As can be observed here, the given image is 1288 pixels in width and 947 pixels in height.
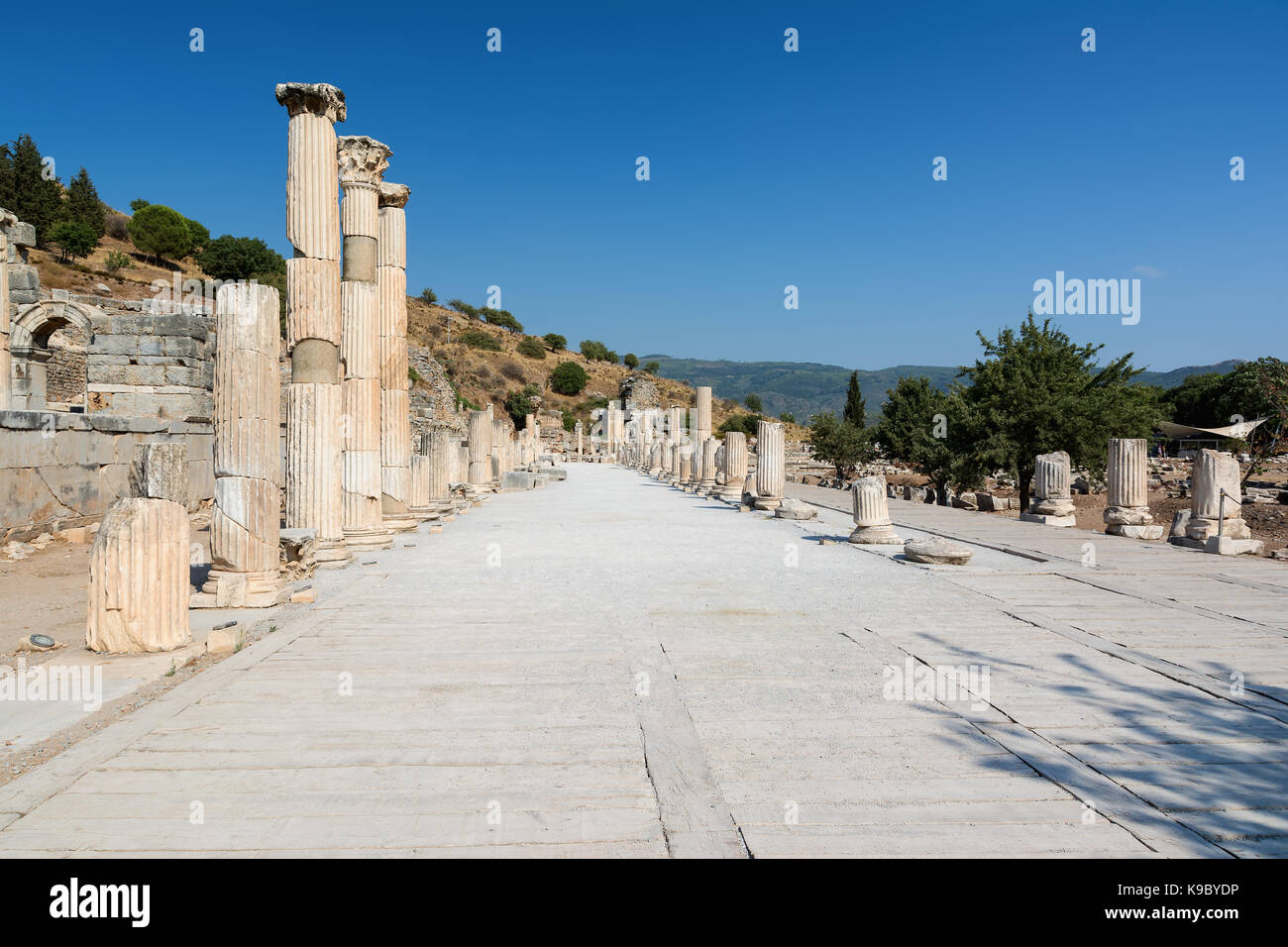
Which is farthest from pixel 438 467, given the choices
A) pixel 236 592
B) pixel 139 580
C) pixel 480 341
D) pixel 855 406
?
pixel 480 341

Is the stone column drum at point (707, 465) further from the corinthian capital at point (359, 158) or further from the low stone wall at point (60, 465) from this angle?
the low stone wall at point (60, 465)

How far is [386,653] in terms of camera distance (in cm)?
541

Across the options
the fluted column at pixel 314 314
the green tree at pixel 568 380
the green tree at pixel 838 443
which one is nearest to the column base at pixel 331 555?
the fluted column at pixel 314 314

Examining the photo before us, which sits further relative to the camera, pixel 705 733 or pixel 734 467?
pixel 734 467

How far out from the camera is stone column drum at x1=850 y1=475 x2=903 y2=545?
11.5 metres

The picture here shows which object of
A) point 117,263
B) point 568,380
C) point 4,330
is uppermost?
point 117,263

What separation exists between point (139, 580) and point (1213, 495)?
13728mm

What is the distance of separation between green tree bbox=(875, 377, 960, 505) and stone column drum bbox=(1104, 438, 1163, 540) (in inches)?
344

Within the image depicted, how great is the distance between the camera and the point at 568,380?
8394 centimetres

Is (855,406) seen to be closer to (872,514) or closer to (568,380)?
(568,380)

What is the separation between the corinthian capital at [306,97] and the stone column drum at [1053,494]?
1364 centimetres

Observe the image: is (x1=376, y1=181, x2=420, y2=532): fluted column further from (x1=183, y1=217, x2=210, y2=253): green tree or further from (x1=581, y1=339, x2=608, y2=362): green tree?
(x1=581, y1=339, x2=608, y2=362): green tree
